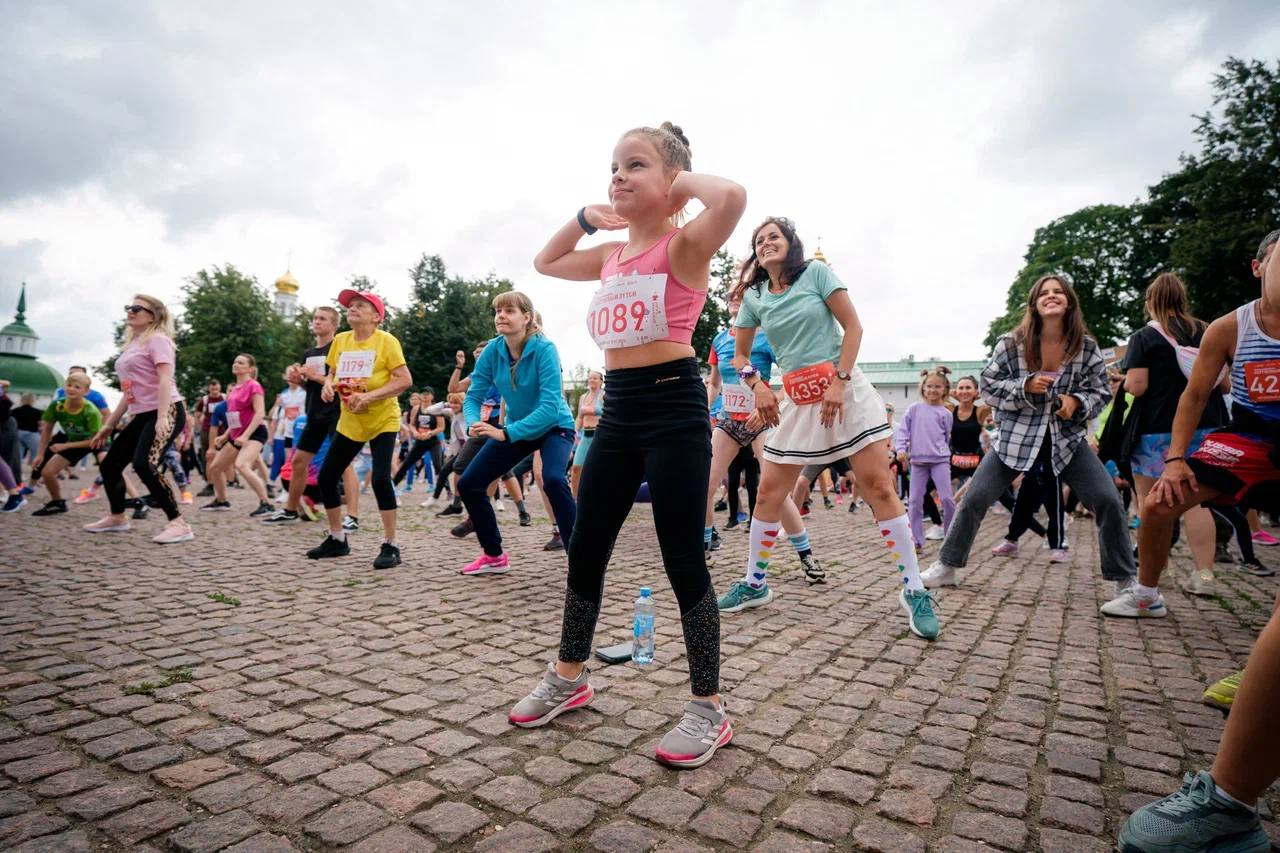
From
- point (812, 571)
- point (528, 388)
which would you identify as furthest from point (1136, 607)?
point (528, 388)

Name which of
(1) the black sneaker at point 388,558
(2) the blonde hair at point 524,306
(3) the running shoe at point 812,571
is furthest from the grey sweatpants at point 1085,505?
(1) the black sneaker at point 388,558

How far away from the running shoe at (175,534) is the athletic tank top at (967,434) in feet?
29.7

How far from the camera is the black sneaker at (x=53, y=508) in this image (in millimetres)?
9031

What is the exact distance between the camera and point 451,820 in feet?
6.36

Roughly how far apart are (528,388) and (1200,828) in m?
4.61

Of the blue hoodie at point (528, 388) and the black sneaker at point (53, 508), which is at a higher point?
the blue hoodie at point (528, 388)

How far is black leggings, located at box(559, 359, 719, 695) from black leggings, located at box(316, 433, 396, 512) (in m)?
3.84

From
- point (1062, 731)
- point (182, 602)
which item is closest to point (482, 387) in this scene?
point (182, 602)

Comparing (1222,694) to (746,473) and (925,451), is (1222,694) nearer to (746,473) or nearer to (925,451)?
(925,451)

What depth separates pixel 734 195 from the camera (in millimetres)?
2279

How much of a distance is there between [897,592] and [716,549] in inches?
86.0

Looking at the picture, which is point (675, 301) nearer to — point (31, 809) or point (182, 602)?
point (31, 809)

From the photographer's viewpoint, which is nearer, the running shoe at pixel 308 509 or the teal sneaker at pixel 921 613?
the teal sneaker at pixel 921 613

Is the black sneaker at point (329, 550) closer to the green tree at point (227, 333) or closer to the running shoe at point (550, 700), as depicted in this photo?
the running shoe at point (550, 700)
